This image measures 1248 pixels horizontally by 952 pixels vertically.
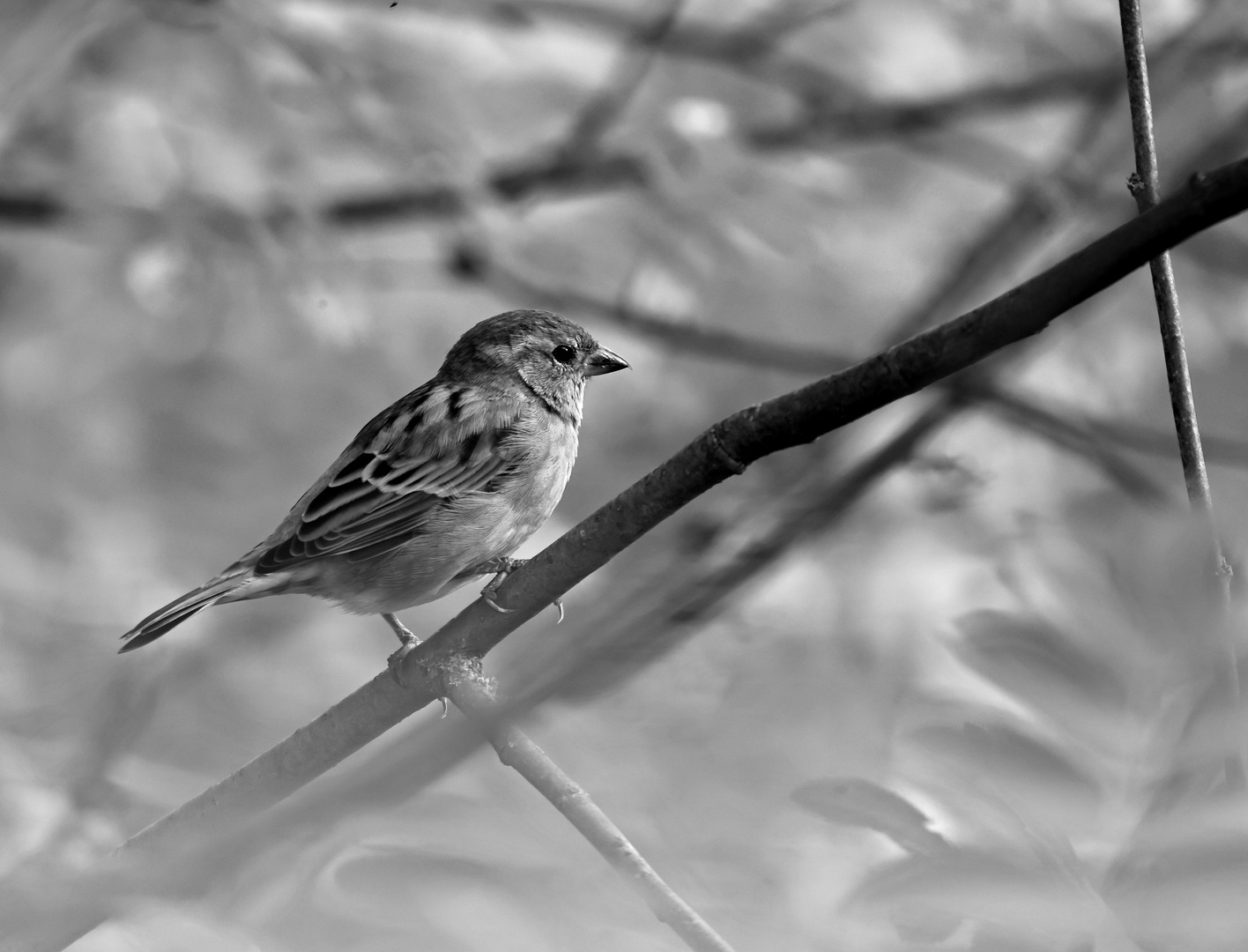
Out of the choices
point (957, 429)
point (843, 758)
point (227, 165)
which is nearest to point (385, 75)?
point (227, 165)

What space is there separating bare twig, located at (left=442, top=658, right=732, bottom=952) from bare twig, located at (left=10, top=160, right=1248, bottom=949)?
95mm

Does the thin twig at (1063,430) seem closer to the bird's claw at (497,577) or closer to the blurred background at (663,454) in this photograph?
the blurred background at (663,454)

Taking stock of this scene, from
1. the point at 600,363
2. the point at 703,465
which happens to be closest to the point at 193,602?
the point at 600,363

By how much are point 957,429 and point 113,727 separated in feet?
A: 15.1

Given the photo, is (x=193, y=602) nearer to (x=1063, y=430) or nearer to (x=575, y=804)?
(x=575, y=804)

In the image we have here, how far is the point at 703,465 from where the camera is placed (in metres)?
2.79

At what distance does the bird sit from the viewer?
18.0ft

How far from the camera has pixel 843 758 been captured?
7.95 ft

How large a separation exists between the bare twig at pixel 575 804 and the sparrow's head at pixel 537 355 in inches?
120

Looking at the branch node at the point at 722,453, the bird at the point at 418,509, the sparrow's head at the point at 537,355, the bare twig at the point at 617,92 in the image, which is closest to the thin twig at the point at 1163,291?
the branch node at the point at 722,453

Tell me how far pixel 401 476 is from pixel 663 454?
1.93m

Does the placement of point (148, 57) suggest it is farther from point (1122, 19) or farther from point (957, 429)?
point (1122, 19)

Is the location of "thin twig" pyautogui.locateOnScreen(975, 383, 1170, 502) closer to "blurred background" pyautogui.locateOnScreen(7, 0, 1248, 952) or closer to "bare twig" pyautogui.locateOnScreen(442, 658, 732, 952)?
"blurred background" pyautogui.locateOnScreen(7, 0, 1248, 952)

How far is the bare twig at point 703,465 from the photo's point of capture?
2068 millimetres
